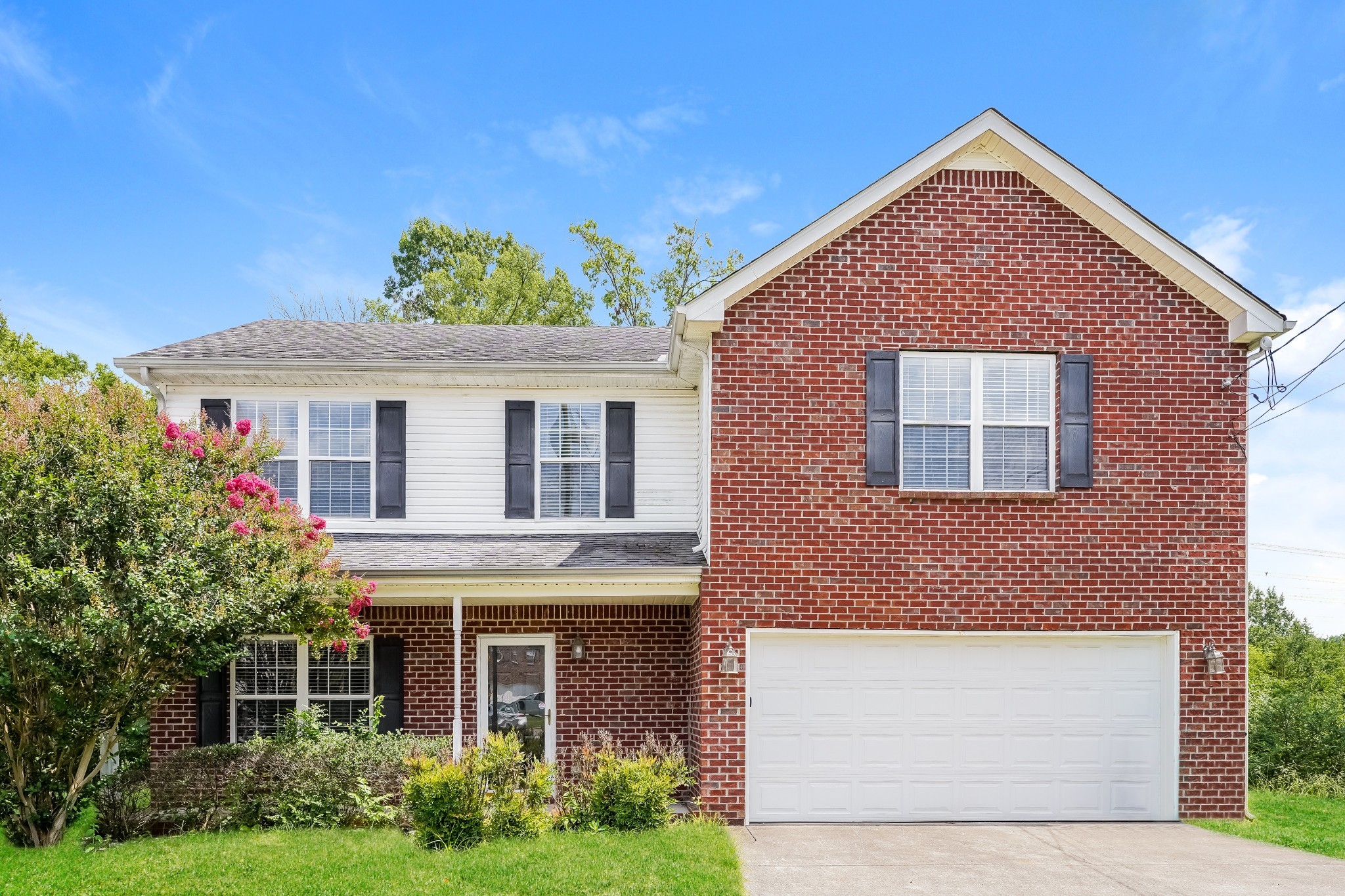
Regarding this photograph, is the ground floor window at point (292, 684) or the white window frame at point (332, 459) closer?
the ground floor window at point (292, 684)

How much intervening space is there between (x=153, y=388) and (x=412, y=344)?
3.17m

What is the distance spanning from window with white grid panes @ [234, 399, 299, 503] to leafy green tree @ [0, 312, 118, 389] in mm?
11189

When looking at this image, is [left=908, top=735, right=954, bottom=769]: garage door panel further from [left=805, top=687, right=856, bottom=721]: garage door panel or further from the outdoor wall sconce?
the outdoor wall sconce

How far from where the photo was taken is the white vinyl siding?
12.7 m

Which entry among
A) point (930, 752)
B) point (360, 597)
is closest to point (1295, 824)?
point (930, 752)

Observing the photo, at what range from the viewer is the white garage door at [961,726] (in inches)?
433

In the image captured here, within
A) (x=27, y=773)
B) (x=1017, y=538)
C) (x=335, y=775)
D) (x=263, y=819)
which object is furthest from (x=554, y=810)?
(x=1017, y=538)

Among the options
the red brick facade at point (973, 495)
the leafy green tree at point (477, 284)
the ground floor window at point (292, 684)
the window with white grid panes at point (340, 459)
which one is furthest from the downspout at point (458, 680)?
the leafy green tree at point (477, 284)

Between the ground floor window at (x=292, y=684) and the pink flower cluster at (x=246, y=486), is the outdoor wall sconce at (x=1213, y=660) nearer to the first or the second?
the ground floor window at (x=292, y=684)

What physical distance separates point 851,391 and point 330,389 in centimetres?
627

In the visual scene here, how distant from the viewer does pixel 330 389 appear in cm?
1273

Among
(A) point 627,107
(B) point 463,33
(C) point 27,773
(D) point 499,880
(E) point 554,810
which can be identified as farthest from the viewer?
(A) point 627,107

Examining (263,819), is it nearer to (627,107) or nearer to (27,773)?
(27,773)

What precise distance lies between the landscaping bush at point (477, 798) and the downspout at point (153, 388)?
19.5 feet
